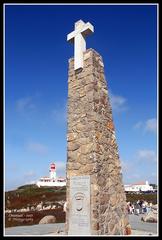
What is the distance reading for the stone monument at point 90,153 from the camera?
823 cm

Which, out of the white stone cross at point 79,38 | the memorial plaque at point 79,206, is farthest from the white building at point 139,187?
the white stone cross at point 79,38

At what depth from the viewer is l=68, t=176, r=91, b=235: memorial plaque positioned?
814cm

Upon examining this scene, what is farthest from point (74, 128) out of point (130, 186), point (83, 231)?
point (130, 186)

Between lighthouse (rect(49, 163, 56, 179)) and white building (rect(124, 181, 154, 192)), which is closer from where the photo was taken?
lighthouse (rect(49, 163, 56, 179))

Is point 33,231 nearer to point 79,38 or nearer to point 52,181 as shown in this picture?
point 79,38

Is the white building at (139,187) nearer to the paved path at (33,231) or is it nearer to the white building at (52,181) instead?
the white building at (52,181)

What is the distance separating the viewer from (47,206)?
76.7 feet

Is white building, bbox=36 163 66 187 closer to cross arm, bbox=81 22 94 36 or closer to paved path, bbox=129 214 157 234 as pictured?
paved path, bbox=129 214 157 234

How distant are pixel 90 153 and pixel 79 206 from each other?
Result: 4.72ft

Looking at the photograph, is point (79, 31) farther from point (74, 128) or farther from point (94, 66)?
point (74, 128)

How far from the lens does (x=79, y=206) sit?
8.38 m

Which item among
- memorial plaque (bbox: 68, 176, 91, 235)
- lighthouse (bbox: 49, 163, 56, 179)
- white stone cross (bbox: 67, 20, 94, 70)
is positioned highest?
white stone cross (bbox: 67, 20, 94, 70)

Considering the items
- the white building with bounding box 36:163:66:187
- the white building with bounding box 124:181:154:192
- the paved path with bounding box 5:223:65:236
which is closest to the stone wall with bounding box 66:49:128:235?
the paved path with bounding box 5:223:65:236

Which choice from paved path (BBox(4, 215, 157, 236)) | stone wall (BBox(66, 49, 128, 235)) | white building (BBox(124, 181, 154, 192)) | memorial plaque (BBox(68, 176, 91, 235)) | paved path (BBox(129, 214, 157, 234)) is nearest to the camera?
memorial plaque (BBox(68, 176, 91, 235))
